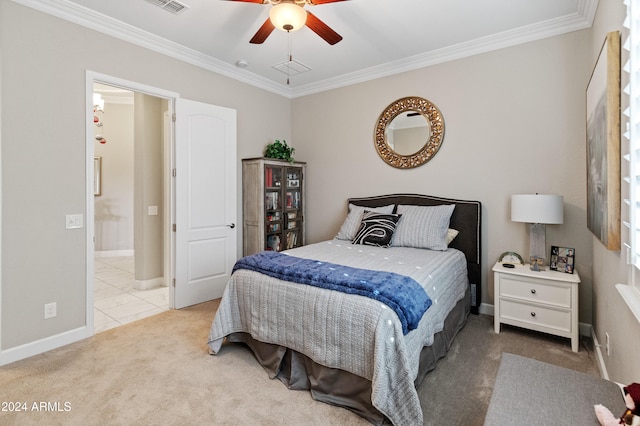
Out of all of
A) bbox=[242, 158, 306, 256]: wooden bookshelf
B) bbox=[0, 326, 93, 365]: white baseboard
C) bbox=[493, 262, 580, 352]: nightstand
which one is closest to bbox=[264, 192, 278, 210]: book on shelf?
bbox=[242, 158, 306, 256]: wooden bookshelf

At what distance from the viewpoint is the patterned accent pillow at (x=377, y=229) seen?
3.30 m

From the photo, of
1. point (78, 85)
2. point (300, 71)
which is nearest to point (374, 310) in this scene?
point (78, 85)

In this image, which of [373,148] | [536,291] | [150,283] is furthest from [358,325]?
[150,283]

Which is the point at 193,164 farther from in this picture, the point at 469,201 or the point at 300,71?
the point at 469,201

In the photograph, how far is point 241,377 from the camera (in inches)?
87.7

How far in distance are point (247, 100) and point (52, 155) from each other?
91.8 inches

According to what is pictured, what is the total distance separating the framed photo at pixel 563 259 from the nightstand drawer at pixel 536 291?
0.72 feet

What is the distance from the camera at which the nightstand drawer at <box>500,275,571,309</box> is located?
259 cm

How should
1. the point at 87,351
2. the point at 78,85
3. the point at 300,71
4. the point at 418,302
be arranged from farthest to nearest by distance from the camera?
the point at 300,71, the point at 78,85, the point at 87,351, the point at 418,302

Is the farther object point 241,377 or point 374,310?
point 241,377

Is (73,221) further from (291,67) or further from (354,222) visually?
(291,67)

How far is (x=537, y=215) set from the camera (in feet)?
8.96

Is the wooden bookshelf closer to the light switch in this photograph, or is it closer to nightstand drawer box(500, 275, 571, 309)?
the light switch

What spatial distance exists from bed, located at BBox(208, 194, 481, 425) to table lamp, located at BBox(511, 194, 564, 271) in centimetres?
50
